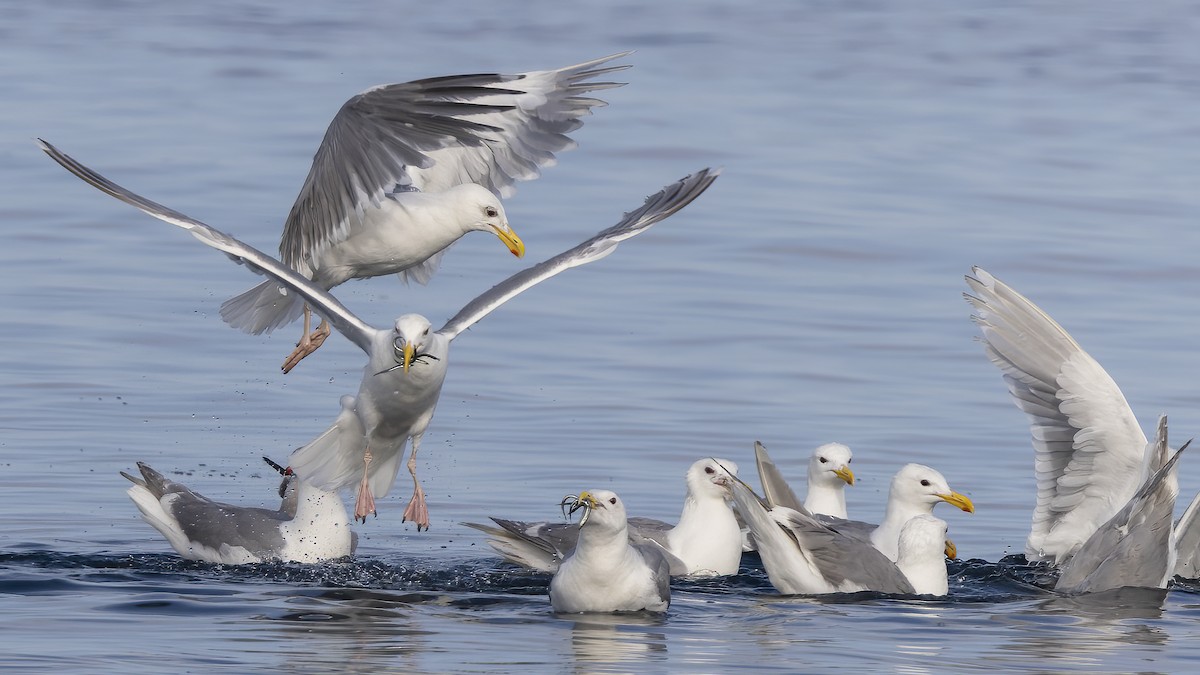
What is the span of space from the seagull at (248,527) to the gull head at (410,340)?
1143 millimetres

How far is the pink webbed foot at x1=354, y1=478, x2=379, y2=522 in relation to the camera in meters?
11.6

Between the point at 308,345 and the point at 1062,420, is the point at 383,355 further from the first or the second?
Answer: the point at 1062,420

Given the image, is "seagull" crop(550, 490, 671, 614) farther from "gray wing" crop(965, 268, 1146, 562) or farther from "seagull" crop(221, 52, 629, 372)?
"gray wing" crop(965, 268, 1146, 562)

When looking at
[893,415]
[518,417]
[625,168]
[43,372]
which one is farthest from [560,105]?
[625,168]

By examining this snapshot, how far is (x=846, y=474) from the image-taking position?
12648mm

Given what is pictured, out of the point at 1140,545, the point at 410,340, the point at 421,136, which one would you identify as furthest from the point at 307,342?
the point at 1140,545

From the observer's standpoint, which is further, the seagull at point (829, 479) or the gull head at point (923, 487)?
the seagull at point (829, 479)

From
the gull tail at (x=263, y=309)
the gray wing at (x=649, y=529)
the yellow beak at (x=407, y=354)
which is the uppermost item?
the gull tail at (x=263, y=309)

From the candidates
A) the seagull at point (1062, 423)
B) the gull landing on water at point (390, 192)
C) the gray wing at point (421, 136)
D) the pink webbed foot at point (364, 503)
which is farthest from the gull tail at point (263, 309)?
the seagull at point (1062, 423)

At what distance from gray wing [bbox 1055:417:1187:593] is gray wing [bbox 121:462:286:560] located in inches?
154

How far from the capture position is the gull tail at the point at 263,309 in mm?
13398

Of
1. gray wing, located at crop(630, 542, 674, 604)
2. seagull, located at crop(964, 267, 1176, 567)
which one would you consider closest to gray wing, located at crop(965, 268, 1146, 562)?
seagull, located at crop(964, 267, 1176, 567)

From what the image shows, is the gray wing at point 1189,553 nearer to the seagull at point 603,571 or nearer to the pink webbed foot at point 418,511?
the seagull at point 603,571

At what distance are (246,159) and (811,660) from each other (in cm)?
1668
